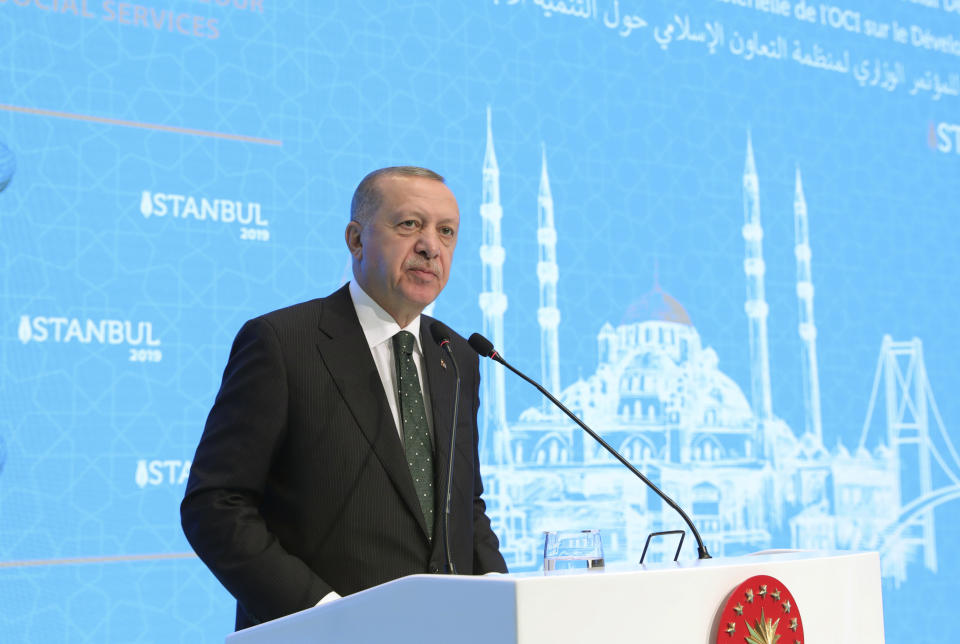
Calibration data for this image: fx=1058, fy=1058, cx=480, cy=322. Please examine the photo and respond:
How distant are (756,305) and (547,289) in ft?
3.02

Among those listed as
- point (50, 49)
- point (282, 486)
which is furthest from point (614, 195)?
point (282, 486)

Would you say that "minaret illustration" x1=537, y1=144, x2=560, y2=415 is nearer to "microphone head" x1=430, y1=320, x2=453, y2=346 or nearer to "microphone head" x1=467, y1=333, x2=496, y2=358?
"microphone head" x1=430, y1=320, x2=453, y2=346

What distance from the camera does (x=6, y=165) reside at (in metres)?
2.65

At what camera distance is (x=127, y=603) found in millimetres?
2697

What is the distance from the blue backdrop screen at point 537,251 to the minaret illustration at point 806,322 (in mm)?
13

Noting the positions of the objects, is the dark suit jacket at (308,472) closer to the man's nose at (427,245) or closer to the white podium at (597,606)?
the man's nose at (427,245)

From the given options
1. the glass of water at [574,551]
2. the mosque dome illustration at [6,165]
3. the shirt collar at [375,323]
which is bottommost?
the glass of water at [574,551]

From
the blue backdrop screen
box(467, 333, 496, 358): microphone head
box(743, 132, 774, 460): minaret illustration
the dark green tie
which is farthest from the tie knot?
box(743, 132, 774, 460): minaret illustration

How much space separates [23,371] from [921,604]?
3422 mm

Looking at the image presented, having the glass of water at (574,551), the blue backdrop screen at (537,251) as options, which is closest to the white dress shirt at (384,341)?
the glass of water at (574,551)

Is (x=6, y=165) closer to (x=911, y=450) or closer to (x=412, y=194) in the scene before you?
(x=412, y=194)

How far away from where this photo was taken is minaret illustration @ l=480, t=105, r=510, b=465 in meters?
3.30

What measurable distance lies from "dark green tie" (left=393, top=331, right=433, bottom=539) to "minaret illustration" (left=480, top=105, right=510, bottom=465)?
1.23m

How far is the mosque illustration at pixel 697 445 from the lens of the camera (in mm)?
3363
